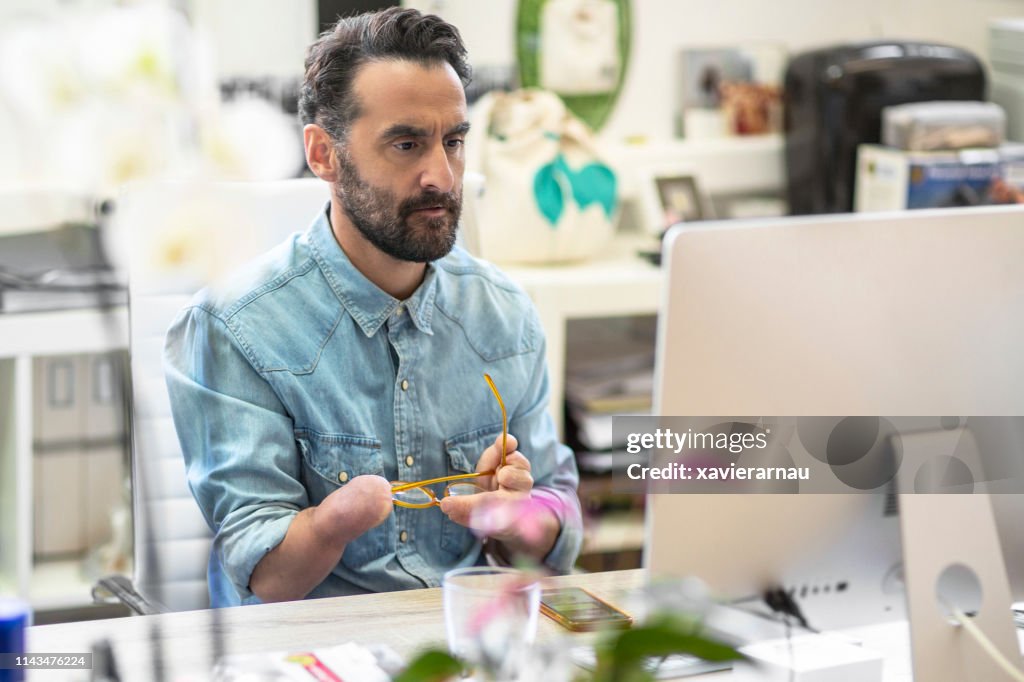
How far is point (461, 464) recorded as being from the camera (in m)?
1.48

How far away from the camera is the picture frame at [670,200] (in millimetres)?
2816

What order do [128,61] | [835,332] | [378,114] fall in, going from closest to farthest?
[128,61] → [835,332] → [378,114]

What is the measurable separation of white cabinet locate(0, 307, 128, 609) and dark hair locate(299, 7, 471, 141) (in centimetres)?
97

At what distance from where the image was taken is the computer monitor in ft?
3.05

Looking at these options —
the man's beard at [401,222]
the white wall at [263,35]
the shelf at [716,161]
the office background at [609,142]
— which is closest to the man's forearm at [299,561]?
the man's beard at [401,222]

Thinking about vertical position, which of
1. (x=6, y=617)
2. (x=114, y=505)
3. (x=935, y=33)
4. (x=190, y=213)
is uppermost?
(x=935, y=33)

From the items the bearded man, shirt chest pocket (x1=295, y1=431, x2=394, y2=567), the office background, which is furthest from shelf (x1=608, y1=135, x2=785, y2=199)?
shirt chest pocket (x1=295, y1=431, x2=394, y2=567)

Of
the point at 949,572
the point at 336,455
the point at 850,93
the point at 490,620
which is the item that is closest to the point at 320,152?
the point at 336,455

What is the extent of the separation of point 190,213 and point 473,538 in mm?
1136

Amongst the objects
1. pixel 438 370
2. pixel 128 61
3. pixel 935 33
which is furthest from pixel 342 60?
pixel 935 33

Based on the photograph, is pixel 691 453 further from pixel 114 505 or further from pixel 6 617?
pixel 114 505

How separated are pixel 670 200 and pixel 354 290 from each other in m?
1.52

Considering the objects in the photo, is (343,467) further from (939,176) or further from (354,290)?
(939,176)

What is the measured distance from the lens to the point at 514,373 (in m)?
1.56
